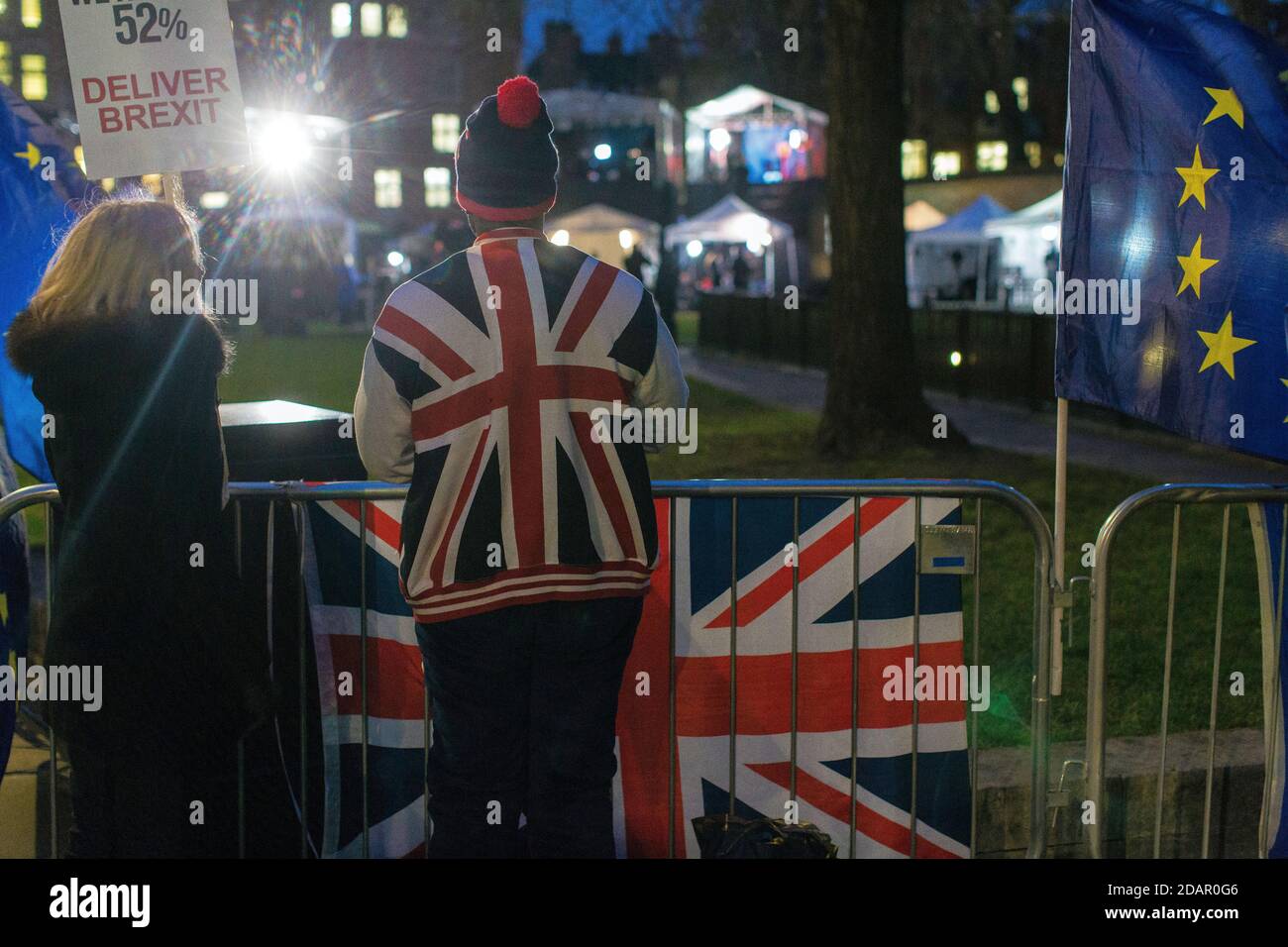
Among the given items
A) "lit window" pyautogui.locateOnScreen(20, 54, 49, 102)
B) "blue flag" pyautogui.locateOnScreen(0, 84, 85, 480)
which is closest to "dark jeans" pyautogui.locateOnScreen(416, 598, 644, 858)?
"blue flag" pyautogui.locateOnScreen(0, 84, 85, 480)

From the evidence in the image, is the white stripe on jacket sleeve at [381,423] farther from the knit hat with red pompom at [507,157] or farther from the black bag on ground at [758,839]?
the black bag on ground at [758,839]

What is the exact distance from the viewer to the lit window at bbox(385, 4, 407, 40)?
49688 millimetres

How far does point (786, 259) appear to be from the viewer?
46.8m

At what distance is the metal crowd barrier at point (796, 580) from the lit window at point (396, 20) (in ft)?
135

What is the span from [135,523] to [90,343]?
45cm

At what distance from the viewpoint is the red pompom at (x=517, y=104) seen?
11.5ft

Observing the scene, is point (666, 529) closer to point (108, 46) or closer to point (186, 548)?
point (186, 548)

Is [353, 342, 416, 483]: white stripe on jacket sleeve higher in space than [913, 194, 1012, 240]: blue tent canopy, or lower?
lower

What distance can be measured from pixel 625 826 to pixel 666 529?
2.96 ft

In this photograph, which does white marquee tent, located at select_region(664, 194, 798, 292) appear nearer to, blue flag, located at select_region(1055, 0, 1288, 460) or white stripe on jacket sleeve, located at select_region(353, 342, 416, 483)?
blue flag, located at select_region(1055, 0, 1288, 460)

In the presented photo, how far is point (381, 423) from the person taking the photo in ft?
11.7

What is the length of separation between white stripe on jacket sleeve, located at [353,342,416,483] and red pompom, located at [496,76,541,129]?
0.63m

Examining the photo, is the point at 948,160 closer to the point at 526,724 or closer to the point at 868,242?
the point at 868,242

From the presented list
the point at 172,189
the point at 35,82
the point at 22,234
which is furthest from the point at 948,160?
the point at 172,189
